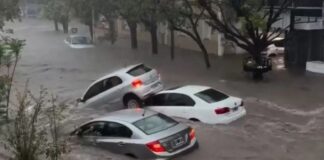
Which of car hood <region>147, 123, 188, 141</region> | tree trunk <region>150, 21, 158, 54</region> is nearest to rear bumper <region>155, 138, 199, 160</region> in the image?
car hood <region>147, 123, 188, 141</region>

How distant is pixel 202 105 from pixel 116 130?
12.7ft

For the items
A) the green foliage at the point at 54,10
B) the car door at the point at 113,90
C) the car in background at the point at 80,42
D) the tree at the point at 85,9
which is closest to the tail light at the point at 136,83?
the car door at the point at 113,90

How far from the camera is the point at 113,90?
18484 mm

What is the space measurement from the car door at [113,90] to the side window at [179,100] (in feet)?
8.75

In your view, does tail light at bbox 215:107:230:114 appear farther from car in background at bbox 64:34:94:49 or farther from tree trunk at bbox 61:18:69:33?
tree trunk at bbox 61:18:69:33

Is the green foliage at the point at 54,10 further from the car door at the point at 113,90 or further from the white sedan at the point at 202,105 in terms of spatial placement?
the white sedan at the point at 202,105

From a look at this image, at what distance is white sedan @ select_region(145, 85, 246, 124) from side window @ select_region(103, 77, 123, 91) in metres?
2.47

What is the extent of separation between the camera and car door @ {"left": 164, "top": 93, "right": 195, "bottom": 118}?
1559 centimetres

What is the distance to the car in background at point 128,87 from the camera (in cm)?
1809

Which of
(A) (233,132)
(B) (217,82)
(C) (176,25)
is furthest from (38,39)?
(A) (233,132)

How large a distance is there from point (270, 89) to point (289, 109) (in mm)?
4099

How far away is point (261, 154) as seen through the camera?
41.4 ft

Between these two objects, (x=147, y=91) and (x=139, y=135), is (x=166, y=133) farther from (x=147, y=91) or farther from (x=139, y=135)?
(x=147, y=91)

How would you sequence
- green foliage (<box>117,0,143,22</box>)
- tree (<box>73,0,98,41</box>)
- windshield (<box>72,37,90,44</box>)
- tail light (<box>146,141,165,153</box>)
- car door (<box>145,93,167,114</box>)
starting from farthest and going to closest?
1. windshield (<box>72,37,90,44</box>)
2. tree (<box>73,0,98,41</box>)
3. green foliage (<box>117,0,143,22</box>)
4. car door (<box>145,93,167,114</box>)
5. tail light (<box>146,141,165,153</box>)
